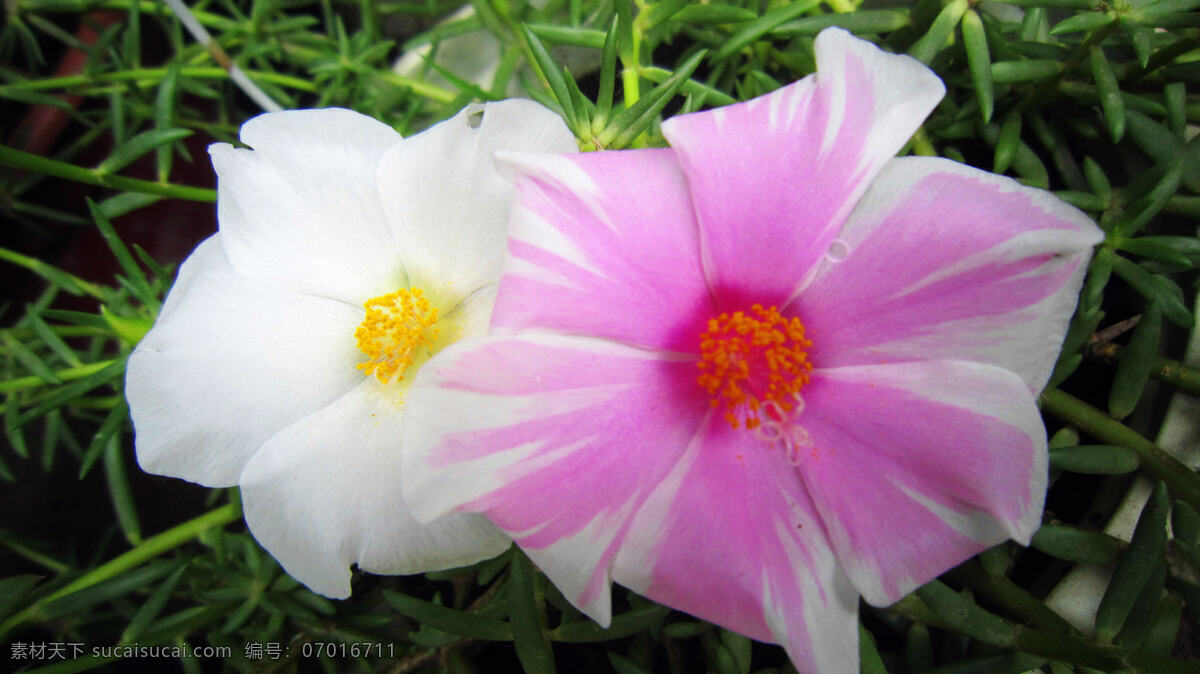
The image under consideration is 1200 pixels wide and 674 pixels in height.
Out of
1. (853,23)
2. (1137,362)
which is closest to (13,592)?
(853,23)

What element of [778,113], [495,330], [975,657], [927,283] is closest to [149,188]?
[495,330]

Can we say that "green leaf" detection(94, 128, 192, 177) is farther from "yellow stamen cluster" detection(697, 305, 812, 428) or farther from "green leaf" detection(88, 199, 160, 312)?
"yellow stamen cluster" detection(697, 305, 812, 428)

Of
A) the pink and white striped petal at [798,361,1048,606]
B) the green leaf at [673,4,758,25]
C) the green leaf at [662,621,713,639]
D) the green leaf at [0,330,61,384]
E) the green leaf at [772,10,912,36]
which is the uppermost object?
the green leaf at [772,10,912,36]

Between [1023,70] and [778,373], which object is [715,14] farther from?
[778,373]

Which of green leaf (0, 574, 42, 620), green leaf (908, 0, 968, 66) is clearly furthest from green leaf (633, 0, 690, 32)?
green leaf (0, 574, 42, 620)

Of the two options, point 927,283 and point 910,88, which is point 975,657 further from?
point 910,88
